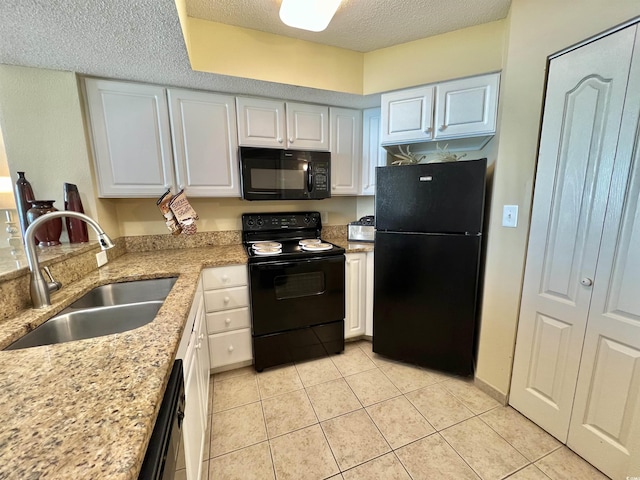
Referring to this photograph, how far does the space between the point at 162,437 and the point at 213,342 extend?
1394 mm

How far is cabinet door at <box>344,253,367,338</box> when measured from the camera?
2.18m

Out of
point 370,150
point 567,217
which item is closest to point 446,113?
point 370,150

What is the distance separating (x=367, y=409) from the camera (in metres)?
1.66

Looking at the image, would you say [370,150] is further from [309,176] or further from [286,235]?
[286,235]

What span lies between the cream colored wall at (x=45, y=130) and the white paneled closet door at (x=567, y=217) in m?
2.69

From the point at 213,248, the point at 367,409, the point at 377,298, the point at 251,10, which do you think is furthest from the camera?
the point at 213,248

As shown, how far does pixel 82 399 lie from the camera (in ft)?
1.92

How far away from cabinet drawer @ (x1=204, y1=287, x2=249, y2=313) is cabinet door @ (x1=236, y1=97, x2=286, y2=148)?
1106 mm

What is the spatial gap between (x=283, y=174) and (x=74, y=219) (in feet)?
4.52

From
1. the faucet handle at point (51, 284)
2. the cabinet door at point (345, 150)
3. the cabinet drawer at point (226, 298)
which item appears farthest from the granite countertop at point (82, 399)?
the cabinet door at point (345, 150)

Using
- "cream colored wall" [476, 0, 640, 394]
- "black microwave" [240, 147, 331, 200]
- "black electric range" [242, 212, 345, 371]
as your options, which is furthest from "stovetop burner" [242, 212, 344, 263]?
"cream colored wall" [476, 0, 640, 394]

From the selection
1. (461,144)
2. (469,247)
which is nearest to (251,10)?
(461,144)

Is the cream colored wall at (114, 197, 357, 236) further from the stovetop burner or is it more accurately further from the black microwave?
the black microwave

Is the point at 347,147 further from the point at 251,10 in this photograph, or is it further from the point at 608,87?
the point at 608,87
